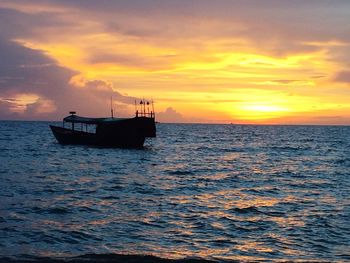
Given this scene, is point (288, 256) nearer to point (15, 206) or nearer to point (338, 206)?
point (338, 206)

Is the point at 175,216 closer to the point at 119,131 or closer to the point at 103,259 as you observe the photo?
the point at 103,259

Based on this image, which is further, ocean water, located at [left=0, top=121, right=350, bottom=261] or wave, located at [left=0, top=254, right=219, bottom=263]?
ocean water, located at [left=0, top=121, right=350, bottom=261]

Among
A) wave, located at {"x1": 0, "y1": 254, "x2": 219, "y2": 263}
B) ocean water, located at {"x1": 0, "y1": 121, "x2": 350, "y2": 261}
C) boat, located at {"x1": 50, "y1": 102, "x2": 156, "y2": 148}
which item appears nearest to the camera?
wave, located at {"x1": 0, "y1": 254, "x2": 219, "y2": 263}

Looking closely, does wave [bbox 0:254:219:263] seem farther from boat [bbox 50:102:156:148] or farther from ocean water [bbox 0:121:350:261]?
boat [bbox 50:102:156:148]

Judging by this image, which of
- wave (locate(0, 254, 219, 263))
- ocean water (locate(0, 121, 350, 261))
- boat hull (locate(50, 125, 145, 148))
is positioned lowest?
ocean water (locate(0, 121, 350, 261))

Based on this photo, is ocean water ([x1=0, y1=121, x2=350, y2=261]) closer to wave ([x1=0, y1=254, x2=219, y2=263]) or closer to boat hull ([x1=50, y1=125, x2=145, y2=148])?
wave ([x1=0, y1=254, x2=219, y2=263])

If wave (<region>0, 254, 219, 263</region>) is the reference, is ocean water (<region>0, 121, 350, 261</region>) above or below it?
below

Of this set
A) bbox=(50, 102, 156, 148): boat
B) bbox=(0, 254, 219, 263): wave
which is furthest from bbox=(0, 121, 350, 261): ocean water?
bbox=(50, 102, 156, 148): boat

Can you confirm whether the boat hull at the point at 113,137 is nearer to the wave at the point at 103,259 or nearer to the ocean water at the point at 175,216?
the ocean water at the point at 175,216

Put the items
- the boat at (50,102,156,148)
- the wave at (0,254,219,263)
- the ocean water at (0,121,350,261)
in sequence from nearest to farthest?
the wave at (0,254,219,263) → the ocean water at (0,121,350,261) → the boat at (50,102,156,148)

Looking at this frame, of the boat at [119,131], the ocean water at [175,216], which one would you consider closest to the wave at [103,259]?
the ocean water at [175,216]

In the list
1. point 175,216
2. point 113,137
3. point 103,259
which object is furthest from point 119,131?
point 103,259

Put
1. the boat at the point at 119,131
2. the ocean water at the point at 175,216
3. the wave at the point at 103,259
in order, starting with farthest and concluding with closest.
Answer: the boat at the point at 119,131 < the ocean water at the point at 175,216 < the wave at the point at 103,259

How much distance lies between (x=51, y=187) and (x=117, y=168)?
13.1m
